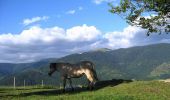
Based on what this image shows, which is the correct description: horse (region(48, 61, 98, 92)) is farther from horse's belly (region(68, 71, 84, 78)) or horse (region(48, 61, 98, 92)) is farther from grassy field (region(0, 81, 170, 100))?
grassy field (region(0, 81, 170, 100))

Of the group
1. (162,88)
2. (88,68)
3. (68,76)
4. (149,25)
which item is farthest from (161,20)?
(68,76)

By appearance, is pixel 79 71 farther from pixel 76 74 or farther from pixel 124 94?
pixel 124 94

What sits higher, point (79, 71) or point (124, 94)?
point (79, 71)

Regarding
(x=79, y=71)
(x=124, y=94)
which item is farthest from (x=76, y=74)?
(x=124, y=94)

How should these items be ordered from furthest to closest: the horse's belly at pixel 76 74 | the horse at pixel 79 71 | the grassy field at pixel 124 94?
the horse's belly at pixel 76 74, the horse at pixel 79 71, the grassy field at pixel 124 94

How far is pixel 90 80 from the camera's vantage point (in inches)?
1790

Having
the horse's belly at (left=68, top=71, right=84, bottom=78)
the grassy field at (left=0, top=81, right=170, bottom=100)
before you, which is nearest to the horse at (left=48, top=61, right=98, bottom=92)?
the horse's belly at (left=68, top=71, right=84, bottom=78)

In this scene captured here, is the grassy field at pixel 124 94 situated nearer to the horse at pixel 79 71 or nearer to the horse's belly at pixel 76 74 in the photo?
the horse at pixel 79 71

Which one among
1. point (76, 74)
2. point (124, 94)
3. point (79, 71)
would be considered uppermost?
point (79, 71)

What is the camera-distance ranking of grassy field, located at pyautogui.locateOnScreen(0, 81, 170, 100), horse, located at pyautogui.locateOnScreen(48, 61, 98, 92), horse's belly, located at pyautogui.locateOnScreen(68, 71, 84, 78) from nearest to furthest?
grassy field, located at pyautogui.locateOnScreen(0, 81, 170, 100) < horse, located at pyautogui.locateOnScreen(48, 61, 98, 92) < horse's belly, located at pyautogui.locateOnScreen(68, 71, 84, 78)

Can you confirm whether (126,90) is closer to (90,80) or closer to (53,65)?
(90,80)

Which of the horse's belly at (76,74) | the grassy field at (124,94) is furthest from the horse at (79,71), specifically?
the grassy field at (124,94)

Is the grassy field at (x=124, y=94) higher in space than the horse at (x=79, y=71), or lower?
lower

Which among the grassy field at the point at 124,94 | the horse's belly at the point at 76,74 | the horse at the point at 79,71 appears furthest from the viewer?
the horse's belly at the point at 76,74
